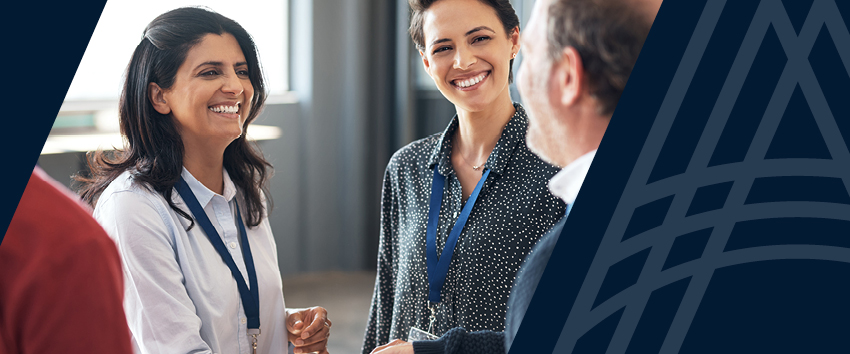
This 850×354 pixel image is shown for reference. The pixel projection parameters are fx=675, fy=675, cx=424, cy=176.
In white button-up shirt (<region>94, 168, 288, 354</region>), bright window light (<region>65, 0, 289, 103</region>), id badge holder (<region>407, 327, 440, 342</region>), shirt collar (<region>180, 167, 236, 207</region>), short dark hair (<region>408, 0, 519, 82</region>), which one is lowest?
id badge holder (<region>407, 327, 440, 342</region>)

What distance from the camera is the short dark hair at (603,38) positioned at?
0.68m

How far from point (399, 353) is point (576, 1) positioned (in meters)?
0.87

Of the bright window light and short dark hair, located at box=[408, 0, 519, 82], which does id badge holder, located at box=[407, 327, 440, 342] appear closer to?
short dark hair, located at box=[408, 0, 519, 82]

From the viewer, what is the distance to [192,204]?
5.27 ft

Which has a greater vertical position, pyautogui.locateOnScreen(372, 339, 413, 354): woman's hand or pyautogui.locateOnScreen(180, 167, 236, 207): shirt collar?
pyautogui.locateOnScreen(180, 167, 236, 207): shirt collar

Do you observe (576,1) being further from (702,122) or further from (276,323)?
(276,323)

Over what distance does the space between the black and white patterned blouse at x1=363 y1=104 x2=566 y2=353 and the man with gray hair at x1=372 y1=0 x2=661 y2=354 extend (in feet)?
2.76

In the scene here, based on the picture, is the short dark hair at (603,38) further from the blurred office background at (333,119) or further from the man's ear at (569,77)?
the blurred office background at (333,119)

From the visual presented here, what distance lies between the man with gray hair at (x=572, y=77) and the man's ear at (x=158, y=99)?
1.13 m

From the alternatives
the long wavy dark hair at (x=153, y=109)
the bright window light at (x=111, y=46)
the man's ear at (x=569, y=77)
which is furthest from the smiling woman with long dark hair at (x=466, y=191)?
the bright window light at (x=111, y=46)

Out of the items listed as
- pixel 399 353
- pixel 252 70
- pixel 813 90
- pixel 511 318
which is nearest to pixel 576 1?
pixel 813 90

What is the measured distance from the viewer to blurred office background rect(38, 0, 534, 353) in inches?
211

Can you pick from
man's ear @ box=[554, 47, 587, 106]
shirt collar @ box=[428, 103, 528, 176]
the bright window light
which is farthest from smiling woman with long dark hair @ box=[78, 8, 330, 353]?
the bright window light

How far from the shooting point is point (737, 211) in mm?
562
